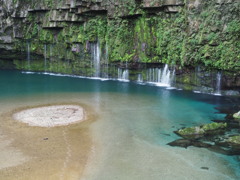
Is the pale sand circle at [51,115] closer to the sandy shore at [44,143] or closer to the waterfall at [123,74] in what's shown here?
the sandy shore at [44,143]

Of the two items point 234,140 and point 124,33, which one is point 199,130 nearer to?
point 234,140

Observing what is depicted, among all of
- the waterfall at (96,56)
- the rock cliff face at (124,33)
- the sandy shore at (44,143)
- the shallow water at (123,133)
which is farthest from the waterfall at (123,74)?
the sandy shore at (44,143)

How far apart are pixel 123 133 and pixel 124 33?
21740mm

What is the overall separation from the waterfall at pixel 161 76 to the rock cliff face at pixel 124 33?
1.18 m

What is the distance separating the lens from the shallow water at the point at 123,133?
15.1 meters

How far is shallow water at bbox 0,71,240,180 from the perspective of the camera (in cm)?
1510

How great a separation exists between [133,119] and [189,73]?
13.3 m

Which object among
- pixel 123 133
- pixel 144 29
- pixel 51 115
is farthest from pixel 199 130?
pixel 144 29

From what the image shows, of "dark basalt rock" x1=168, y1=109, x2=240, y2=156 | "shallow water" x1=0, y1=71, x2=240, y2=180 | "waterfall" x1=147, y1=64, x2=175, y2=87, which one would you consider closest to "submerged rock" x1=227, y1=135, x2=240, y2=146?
"dark basalt rock" x1=168, y1=109, x2=240, y2=156

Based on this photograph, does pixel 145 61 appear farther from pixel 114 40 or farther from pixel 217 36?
pixel 217 36

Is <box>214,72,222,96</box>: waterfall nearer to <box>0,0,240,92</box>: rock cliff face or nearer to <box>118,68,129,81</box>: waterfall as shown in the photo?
<box>0,0,240,92</box>: rock cliff face

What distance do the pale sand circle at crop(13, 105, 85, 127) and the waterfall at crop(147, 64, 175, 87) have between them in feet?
45.5

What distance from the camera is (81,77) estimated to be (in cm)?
4450

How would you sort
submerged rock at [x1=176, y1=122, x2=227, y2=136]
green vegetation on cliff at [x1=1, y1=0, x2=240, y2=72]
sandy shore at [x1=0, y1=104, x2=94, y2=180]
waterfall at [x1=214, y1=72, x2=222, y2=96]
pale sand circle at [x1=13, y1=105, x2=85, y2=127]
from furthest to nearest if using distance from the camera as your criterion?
waterfall at [x1=214, y1=72, x2=222, y2=96] < green vegetation on cliff at [x1=1, y1=0, x2=240, y2=72] < pale sand circle at [x1=13, y1=105, x2=85, y2=127] < submerged rock at [x1=176, y1=122, x2=227, y2=136] < sandy shore at [x1=0, y1=104, x2=94, y2=180]
